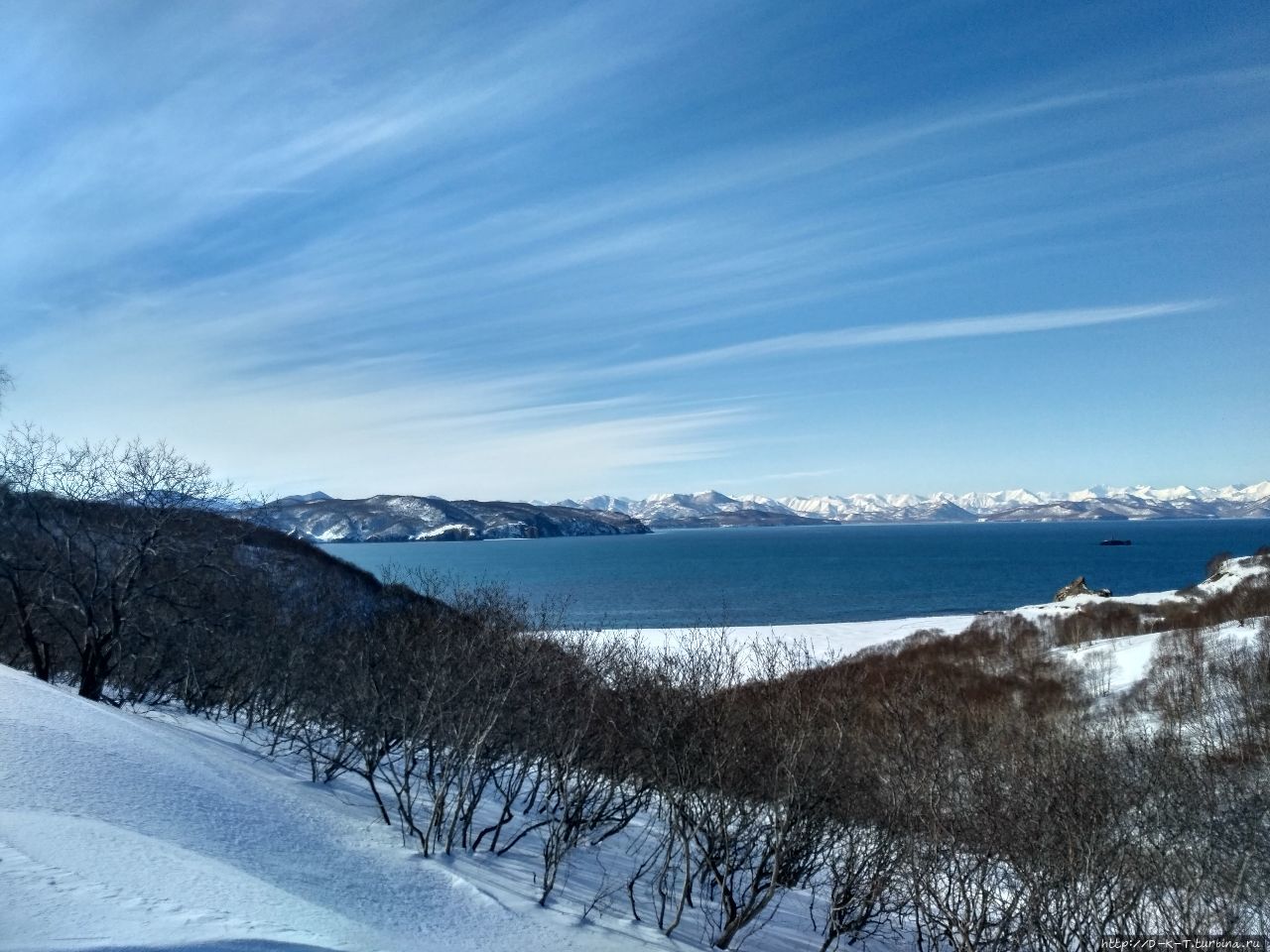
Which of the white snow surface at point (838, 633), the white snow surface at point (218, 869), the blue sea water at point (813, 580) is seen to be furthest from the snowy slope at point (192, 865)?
the blue sea water at point (813, 580)

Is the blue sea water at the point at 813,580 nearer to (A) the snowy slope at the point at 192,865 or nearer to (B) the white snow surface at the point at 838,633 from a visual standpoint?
(B) the white snow surface at the point at 838,633

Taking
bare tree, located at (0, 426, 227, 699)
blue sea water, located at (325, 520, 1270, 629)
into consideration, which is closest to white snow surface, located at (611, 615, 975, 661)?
blue sea water, located at (325, 520, 1270, 629)

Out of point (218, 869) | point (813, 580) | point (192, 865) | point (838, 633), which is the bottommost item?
point (838, 633)

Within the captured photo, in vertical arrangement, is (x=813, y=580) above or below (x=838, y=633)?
above

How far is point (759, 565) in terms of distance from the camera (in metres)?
134

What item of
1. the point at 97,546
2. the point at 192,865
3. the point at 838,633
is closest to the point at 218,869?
the point at 192,865

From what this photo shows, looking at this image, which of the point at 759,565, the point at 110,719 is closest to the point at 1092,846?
the point at 110,719

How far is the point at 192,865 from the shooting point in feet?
28.2

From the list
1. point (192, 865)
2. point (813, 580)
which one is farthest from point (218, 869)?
point (813, 580)

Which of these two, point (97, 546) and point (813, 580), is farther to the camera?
point (813, 580)

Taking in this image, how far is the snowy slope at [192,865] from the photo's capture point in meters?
6.89

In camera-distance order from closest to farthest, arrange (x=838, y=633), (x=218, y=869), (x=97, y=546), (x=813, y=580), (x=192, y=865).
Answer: (x=192, y=865) → (x=218, y=869) → (x=97, y=546) → (x=838, y=633) → (x=813, y=580)

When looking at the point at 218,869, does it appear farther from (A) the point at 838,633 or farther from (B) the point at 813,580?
(B) the point at 813,580

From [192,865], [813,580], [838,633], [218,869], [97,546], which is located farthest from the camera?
Result: [813,580]
